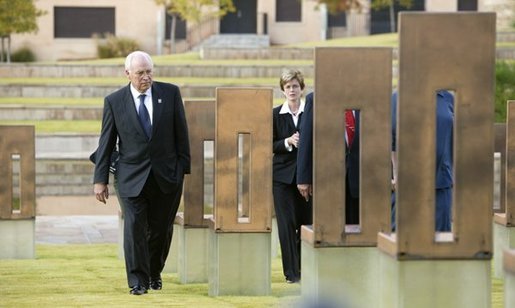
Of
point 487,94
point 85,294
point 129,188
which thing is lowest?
point 85,294

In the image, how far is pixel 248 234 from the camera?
11016 millimetres

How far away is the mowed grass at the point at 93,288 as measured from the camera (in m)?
10.3

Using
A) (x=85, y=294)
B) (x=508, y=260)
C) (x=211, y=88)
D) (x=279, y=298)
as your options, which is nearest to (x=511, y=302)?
(x=508, y=260)

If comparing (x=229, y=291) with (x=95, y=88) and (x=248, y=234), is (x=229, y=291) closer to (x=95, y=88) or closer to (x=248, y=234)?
(x=248, y=234)

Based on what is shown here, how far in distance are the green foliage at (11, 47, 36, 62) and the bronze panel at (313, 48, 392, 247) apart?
51.4 m

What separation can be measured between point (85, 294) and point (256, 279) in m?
1.16

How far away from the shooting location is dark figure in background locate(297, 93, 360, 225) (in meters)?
10.7

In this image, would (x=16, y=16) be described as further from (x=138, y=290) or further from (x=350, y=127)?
(x=350, y=127)

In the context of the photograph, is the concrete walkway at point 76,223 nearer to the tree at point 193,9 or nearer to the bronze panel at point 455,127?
the bronze panel at point 455,127

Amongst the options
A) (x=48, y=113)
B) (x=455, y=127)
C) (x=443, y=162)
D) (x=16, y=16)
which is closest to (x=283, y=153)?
(x=443, y=162)

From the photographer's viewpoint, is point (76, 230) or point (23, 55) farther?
point (23, 55)

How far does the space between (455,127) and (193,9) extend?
5047 centimetres

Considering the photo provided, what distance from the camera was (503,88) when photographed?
99.7 feet

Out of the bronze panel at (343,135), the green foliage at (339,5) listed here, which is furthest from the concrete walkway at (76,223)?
the green foliage at (339,5)
